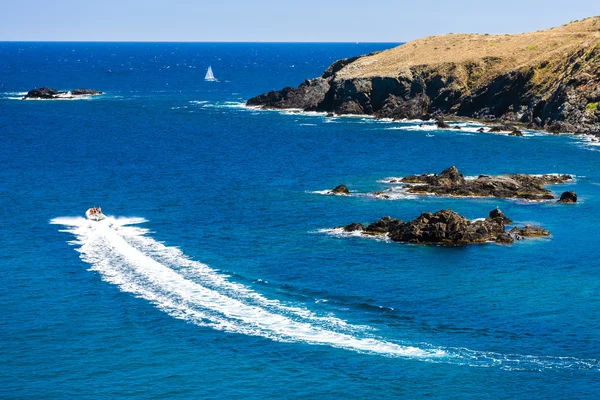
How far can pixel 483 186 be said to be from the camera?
117500 millimetres

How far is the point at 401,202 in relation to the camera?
368ft

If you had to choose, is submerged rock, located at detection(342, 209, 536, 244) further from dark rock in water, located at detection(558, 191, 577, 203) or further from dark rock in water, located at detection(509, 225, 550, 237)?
dark rock in water, located at detection(558, 191, 577, 203)

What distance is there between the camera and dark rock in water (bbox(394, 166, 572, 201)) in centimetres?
11579

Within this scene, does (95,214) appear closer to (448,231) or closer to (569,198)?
(448,231)

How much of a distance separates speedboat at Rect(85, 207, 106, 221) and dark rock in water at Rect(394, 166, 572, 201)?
41.5 meters

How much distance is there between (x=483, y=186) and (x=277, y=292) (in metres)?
49.9

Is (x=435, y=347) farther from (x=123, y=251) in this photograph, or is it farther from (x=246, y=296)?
(x=123, y=251)

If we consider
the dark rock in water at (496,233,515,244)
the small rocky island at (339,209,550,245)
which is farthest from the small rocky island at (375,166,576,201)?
the dark rock in water at (496,233,515,244)

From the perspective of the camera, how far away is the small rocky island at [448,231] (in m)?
93.3

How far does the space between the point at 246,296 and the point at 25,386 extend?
874 inches

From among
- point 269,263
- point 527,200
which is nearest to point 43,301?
point 269,263

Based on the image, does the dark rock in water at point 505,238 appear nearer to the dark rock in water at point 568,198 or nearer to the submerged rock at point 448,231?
the submerged rock at point 448,231

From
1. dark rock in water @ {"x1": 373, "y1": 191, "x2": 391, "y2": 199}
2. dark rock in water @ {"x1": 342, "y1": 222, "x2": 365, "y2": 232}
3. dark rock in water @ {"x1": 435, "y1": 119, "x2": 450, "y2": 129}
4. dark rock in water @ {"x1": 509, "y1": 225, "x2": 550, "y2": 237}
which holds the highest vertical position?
dark rock in water @ {"x1": 435, "y1": 119, "x2": 450, "y2": 129}

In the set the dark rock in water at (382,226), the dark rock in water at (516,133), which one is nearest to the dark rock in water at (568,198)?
the dark rock in water at (382,226)
